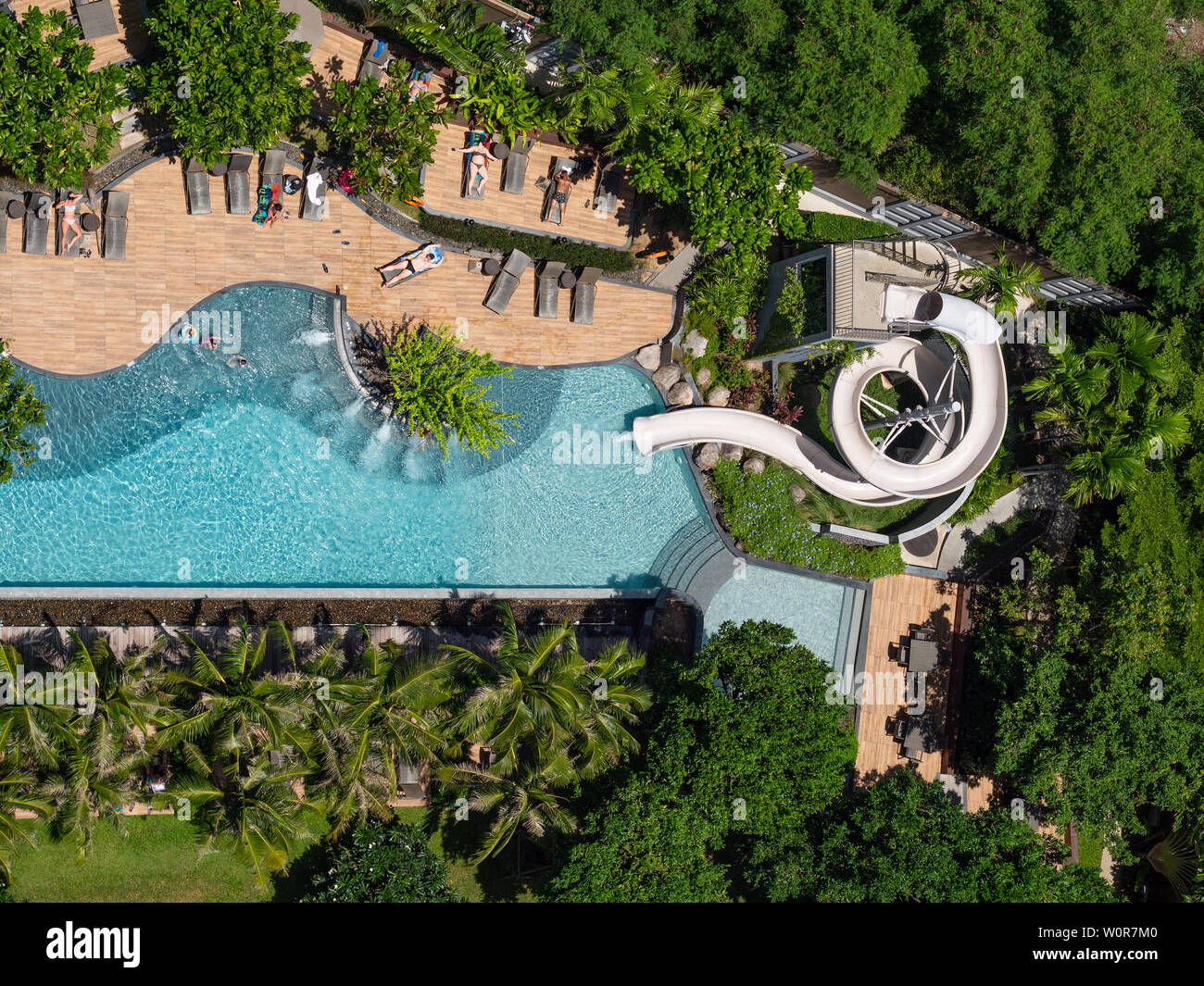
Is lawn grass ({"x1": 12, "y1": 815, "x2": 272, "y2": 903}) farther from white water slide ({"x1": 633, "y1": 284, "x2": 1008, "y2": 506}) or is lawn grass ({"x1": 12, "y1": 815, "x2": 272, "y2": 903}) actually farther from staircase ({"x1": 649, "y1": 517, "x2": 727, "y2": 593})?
white water slide ({"x1": 633, "y1": 284, "x2": 1008, "y2": 506})

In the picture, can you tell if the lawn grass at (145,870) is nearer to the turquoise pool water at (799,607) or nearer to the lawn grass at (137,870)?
the lawn grass at (137,870)

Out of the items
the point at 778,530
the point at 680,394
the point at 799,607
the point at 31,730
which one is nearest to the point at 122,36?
the point at 680,394

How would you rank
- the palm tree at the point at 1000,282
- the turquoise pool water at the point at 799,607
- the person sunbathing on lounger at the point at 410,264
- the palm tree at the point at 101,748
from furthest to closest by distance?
the turquoise pool water at the point at 799,607 < the palm tree at the point at 1000,282 < the person sunbathing on lounger at the point at 410,264 < the palm tree at the point at 101,748

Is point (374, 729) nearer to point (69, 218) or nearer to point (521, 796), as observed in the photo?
point (521, 796)

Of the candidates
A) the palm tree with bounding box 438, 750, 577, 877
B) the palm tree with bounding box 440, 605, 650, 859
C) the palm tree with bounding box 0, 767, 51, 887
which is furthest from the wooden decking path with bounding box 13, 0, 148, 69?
the palm tree with bounding box 438, 750, 577, 877

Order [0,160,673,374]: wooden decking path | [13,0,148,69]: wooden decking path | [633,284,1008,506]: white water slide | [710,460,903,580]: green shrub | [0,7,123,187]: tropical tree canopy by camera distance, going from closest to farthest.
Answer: [0,7,123,187]: tropical tree canopy
[0,160,673,374]: wooden decking path
[13,0,148,69]: wooden decking path
[633,284,1008,506]: white water slide
[710,460,903,580]: green shrub

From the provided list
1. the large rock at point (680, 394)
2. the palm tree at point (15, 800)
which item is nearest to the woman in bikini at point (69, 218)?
the palm tree at point (15, 800)
